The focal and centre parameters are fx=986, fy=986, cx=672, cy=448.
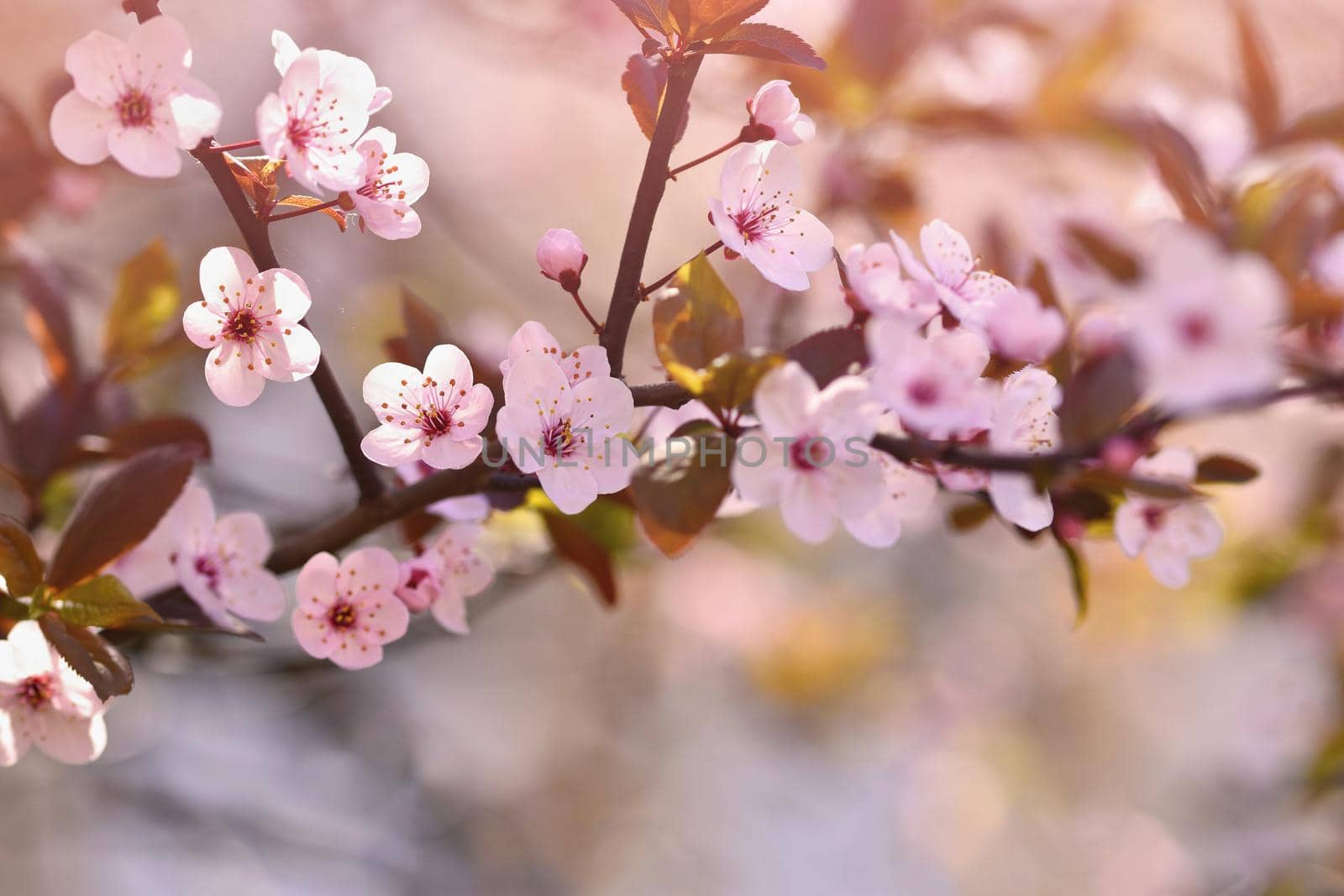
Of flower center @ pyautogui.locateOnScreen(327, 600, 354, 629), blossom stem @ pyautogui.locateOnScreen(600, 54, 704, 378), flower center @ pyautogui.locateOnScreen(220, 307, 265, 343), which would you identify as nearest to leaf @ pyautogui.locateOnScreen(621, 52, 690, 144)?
blossom stem @ pyautogui.locateOnScreen(600, 54, 704, 378)

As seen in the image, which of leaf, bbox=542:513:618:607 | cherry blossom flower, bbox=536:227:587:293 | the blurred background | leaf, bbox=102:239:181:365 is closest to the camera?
cherry blossom flower, bbox=536:227:587:293

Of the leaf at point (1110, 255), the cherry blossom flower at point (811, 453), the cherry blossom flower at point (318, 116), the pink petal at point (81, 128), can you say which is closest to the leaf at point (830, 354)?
the cherry blossom flower at point (811, 453)

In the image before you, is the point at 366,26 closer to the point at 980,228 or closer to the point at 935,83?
the point at 935,83

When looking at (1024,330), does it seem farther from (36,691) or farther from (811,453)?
(36,691)

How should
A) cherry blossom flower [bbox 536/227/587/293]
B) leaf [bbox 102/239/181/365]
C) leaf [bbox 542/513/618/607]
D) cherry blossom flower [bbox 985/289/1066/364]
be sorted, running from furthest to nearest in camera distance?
leaf [bbox 102/239/181/365] < leaf [bbox 542/513/618/607] < cherry blossom flower [bbox 536/227/587/293] < cherry blossom flower [bbox 985/289/1066/364]

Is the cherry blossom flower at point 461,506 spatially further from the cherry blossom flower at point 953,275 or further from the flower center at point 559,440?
the cherry blossom flower at point 953,275

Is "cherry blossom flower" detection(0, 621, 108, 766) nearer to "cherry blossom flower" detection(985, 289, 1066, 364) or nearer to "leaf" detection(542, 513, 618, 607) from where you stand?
"leaf" detection(542, 513, 618, 607)
